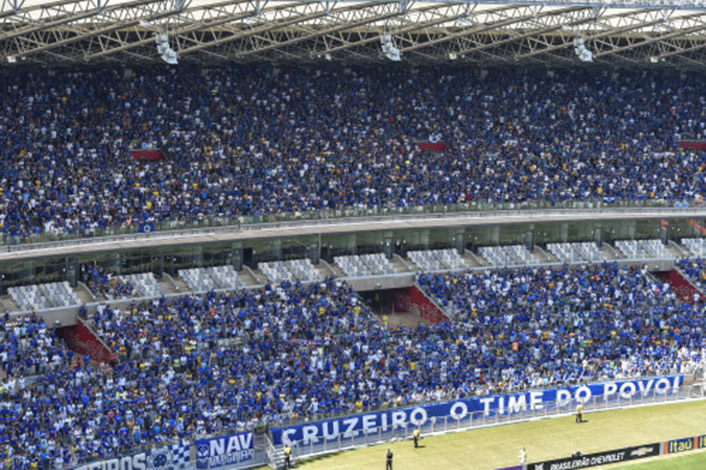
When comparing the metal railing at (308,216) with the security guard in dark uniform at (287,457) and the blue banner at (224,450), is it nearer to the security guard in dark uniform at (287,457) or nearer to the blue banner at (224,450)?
the blue banner at (224,450)

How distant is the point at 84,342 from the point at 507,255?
25.1 metres

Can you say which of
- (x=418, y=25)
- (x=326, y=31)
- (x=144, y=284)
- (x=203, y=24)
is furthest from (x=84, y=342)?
(x=418, y=25)

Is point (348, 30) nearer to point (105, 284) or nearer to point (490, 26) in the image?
point (490, 26)

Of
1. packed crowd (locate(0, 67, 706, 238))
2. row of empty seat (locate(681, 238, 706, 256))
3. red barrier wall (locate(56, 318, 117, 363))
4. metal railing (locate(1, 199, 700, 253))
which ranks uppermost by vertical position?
packed crowd (locate(0, 67, 706, 238))

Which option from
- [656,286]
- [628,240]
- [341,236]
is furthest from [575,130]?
A: [341,236]

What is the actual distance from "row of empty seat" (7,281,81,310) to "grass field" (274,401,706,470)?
14.5 meters

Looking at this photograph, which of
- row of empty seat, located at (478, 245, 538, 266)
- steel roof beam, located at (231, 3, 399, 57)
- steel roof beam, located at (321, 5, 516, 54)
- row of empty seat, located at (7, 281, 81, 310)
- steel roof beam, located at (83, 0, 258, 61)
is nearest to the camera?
row of empty seat, located at (7, 281, 81, 310)

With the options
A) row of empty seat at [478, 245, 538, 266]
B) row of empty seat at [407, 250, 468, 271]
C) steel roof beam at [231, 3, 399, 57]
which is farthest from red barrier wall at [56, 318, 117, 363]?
row of empty seat at [478, 245, 538, 266]

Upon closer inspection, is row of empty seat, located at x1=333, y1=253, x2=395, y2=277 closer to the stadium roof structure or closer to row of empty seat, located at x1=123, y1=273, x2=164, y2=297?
row of empty seat, located at x1=123, y1=273, x2=164, y2=297

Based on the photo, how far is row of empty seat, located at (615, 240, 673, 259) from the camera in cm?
7319

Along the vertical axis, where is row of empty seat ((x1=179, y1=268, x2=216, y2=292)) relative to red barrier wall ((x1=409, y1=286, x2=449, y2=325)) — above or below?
above

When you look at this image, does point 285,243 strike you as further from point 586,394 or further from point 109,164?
point 586,394

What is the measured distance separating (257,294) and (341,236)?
7.89m

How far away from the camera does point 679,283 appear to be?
2849 inches
